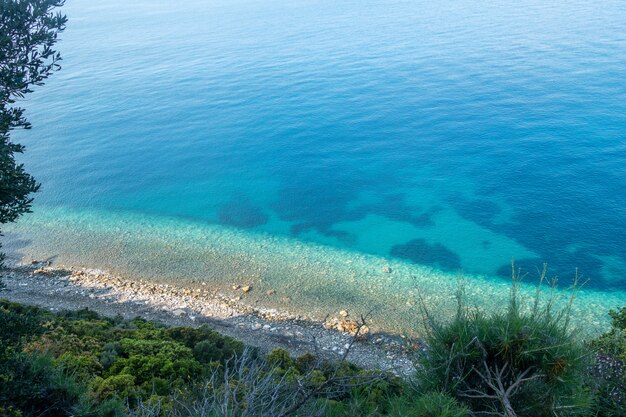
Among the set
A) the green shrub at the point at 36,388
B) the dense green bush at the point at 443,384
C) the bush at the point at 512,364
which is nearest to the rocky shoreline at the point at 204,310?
the dense green bush at the point at 443,384

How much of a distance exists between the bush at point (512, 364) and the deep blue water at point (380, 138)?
1559 centimetres

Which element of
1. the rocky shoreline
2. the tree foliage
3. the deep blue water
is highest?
the tree foliage

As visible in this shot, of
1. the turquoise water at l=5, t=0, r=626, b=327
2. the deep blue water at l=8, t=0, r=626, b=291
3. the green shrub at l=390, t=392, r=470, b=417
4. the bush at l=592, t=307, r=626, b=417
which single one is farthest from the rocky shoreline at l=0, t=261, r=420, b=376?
the green shrub at l=390, t=392, r=470, b=417

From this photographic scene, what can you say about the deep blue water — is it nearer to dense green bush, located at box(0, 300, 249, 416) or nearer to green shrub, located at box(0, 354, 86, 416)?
dense green bush, located at box(0, 300, 249, 416)

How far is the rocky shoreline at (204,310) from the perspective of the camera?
667 inches

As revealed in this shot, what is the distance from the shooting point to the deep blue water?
25438mm

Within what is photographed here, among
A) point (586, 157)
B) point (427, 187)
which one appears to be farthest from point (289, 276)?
point (586, 157)

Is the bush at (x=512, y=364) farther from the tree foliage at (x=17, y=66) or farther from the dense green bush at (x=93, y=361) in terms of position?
the tree foliage at (x=17, y=66)

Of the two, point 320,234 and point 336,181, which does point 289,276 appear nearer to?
point 320,234

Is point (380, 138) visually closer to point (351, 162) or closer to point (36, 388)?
point (351, 162)

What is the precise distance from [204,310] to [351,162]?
17701 millimetres

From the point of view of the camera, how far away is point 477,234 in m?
25.0

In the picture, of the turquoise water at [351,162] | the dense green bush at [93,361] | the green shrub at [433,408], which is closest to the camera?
the green shrub at [433,408]

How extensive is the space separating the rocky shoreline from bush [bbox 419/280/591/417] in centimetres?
864
